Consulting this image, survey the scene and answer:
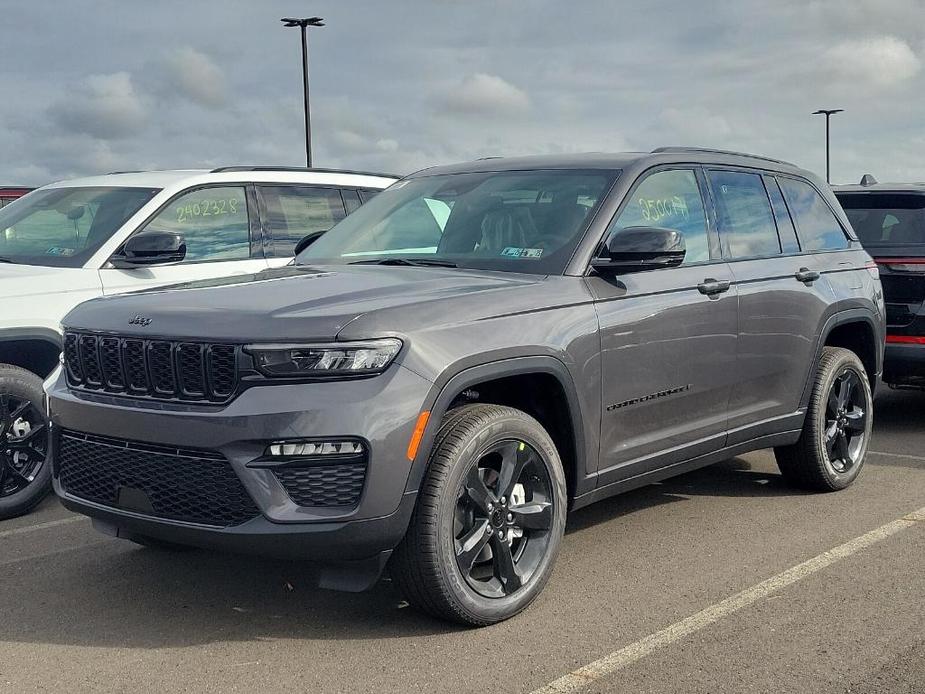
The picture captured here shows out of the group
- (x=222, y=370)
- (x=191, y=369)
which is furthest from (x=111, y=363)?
(x=222, y=370)

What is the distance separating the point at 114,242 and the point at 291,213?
1.39 metres

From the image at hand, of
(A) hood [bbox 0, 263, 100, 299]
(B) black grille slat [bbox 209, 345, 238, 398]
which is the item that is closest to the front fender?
(B) black grille slat [bbox 209, 345, 238, 398]

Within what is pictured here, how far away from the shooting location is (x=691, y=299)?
5.36 m

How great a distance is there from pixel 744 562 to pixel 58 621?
113 inches

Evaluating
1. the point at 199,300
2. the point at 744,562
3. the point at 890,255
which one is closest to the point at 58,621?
the point at 199,300

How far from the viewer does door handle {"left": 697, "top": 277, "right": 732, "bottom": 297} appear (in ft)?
17.9

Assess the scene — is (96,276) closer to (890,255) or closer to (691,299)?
(691,299)

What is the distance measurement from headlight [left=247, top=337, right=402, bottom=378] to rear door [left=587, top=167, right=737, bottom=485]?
1244 millimetres

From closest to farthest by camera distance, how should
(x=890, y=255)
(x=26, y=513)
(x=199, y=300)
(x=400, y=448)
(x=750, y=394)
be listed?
(x=400, y=448) → (x=199, y=300) → (x=750, y=394) → (x=26, y=513) → (x=890, y=255)

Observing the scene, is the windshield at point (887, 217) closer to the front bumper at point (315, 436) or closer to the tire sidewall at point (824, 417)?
the tire sidewall at point (824, 417)

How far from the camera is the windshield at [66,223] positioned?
22.7 ft

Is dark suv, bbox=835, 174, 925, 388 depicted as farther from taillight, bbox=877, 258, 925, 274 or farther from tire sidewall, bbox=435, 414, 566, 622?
tire sidewall, bbox=435, 414, 566, 622

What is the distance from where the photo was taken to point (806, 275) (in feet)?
20.6

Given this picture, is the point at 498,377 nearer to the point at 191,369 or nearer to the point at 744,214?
the point at 191,369
